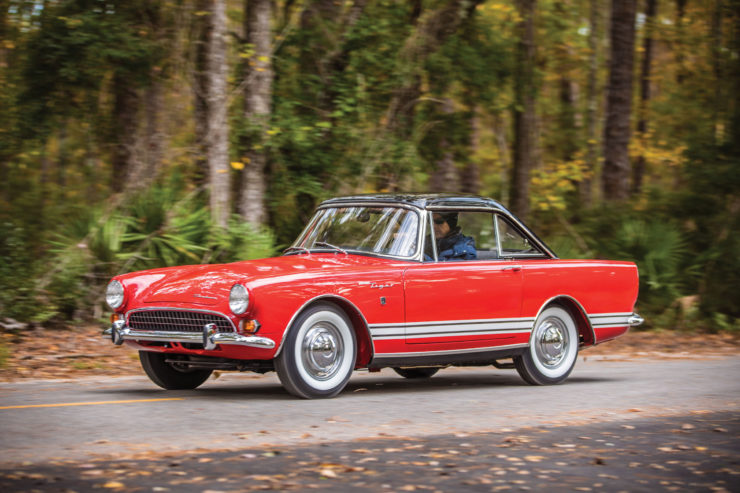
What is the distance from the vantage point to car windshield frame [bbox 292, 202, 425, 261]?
29.8ft

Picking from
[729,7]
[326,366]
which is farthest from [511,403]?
[729,7]

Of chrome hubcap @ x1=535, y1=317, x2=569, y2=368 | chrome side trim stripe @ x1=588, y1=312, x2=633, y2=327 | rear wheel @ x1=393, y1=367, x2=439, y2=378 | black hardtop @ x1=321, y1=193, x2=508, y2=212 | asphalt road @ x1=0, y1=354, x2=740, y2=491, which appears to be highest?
black hardtop @ x1=321, y1=193, x2=508, y2=212

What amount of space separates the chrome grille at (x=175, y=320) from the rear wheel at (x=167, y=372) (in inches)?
21.2

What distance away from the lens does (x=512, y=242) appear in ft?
33.2

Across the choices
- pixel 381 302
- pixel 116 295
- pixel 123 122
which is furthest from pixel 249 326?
pixel 123 122

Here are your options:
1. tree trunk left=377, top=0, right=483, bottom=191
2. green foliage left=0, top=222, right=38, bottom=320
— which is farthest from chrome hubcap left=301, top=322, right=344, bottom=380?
tree trunk left=377, top=0, right=483, bottom=191

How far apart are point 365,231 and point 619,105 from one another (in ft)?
44.1

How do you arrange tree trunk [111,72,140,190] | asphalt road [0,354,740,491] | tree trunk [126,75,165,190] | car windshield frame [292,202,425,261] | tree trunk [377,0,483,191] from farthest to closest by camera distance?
tree trunk [377,0,483,191] < tree trunk [111,72,140,190] < tree trunk [126,75,165,190] < car windshield frame [292,202,425,261] < asphalt road [0,354,740,491]

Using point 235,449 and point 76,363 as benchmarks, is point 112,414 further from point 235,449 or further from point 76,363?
point 76,363

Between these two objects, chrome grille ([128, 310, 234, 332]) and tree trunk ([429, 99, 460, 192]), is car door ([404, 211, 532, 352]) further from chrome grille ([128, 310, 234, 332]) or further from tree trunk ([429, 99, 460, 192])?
tree trunk ([429, 99, 460, 192])

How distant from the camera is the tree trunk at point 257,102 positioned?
50.5ft

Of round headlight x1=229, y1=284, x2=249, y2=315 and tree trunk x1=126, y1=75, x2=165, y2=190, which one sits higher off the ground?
tree trunk x1=126, y1=75, x2=165, y2=190

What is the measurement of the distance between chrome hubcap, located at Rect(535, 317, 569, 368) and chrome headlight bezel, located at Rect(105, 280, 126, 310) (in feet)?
13.5

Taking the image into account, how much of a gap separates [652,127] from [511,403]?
27681mm
